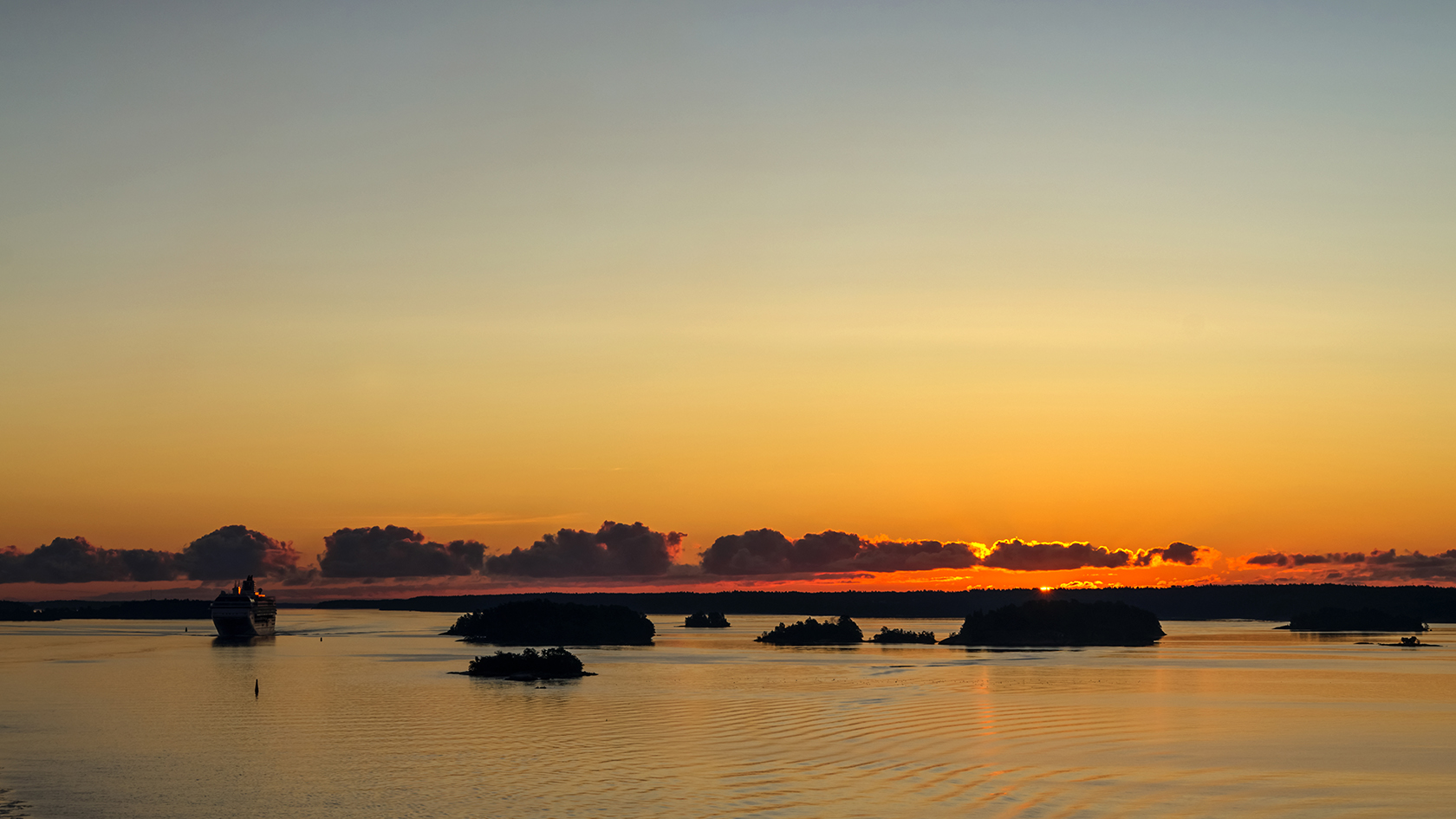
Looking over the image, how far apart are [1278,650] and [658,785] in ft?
444

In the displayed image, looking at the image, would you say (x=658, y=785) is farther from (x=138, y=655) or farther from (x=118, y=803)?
(x=138, y=655)

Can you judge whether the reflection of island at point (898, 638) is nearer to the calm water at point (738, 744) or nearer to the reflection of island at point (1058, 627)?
the reflection of island at point (1058, 627)

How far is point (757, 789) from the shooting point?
1815 inches

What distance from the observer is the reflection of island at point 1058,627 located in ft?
624

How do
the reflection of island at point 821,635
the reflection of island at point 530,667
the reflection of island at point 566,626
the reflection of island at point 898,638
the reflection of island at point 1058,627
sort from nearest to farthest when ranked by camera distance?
the reflection of island at point 530,667 → the reflection of island at point 566,626 → the reflection of island at point 1058,627 → the reflection of island at point 821,635 → the reflection of island at point 898,638

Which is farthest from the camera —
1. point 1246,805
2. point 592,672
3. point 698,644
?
point 698,644

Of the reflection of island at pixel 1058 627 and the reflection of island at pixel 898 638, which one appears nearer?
the reflection of island at pixel 1058 627

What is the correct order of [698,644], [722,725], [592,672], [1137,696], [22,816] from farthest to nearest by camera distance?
1. [698,644]
2. [592,672]
3. [1137,696]
4. [722,725]
5. [22,816]

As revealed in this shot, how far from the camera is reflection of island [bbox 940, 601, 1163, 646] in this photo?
190 meters

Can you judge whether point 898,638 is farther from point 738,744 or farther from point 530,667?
point 738,744

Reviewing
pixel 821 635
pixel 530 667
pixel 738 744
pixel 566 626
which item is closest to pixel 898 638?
pixel 821 635

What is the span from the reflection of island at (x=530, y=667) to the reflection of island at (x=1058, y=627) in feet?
295

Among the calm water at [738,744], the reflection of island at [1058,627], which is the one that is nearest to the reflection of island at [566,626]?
the reflection of island at [1058,627]

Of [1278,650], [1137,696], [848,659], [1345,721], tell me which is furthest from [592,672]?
[1278,650]
